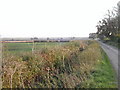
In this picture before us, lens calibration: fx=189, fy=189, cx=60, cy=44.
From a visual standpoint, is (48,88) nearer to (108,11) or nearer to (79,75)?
(79,75)

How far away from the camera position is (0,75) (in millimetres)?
5418

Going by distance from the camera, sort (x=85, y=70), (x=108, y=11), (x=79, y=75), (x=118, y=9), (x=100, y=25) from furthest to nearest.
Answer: (x=100, y=25) → (x=108, y=11) → (x=118, y=9) → (x=85, y=70) → (x=79, y=75)

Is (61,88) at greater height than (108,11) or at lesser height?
lesser

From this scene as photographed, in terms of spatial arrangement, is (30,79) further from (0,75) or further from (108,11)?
(108,11)

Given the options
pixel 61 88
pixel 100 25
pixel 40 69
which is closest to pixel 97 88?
pixel 61 88

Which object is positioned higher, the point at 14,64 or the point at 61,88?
the point at 14,64

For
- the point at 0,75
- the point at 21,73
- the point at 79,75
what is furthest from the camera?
the point at 79,75

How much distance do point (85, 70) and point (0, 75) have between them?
3.59 m

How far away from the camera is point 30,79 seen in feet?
20.1

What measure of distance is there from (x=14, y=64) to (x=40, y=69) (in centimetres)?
139

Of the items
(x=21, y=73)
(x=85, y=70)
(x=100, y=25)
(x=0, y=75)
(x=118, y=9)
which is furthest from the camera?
(x=100, y=25)

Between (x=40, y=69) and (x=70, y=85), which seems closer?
(x=70, y=85)

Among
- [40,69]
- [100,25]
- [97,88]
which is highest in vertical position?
[100,25]

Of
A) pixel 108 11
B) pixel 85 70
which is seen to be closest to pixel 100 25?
pixel 108 11
